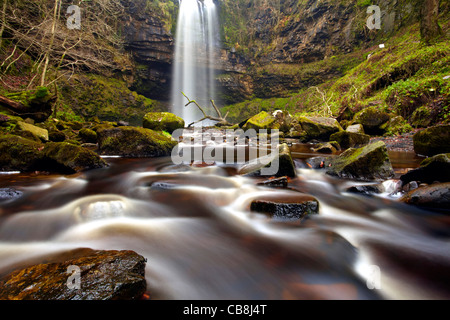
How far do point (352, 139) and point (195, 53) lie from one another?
30.3m

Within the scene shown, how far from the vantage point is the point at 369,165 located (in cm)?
354

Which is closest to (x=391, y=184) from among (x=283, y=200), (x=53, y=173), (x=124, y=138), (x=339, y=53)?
(x=283, y=200)

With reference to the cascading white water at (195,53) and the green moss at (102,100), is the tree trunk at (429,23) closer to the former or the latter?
the green moss at (102,100)

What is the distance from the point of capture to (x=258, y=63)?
107ft

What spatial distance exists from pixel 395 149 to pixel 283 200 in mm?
5964

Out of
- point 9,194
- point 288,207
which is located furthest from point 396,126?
point 9,194

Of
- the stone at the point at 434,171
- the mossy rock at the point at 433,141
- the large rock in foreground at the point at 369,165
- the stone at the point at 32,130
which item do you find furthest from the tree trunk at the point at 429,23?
the stone at the point at 32,130

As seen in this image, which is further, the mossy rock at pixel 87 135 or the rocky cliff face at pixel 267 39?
the rocky cliff face at pixel 267 39

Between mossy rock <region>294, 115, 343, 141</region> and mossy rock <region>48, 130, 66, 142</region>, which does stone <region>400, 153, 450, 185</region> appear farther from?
mossy rock <region>48, 130, 66, 142</region>

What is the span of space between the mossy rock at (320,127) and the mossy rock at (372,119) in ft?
2.97

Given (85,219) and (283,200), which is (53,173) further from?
(283,200)

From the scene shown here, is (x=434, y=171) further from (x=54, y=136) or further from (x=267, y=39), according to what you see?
(x=267, y=39)

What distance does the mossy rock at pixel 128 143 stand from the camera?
5.84 m

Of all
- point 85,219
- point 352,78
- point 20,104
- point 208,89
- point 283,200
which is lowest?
point 85,219
